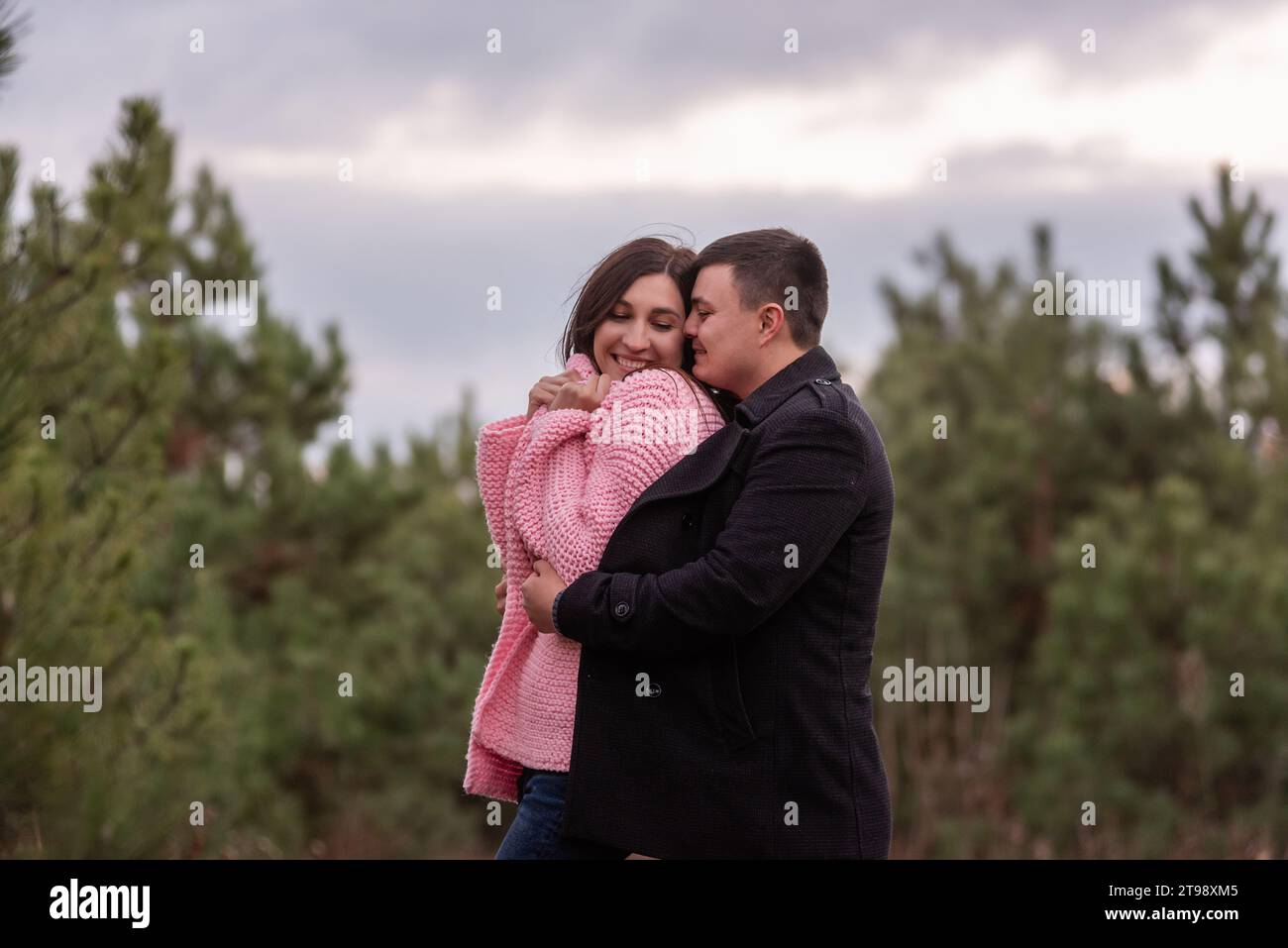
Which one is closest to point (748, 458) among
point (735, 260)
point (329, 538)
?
point (735, 260)

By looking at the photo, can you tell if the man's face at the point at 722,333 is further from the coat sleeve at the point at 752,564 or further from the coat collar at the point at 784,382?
the coat sleeve at the point at 752,564

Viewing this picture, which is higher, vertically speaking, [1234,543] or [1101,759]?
[1234,543]

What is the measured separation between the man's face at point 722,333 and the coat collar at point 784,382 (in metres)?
0.05

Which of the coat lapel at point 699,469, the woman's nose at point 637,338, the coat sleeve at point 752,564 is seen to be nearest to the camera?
the coat sleeve at point 752,564

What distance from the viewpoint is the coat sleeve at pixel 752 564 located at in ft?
7.11

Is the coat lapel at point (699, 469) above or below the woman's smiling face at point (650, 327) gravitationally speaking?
below

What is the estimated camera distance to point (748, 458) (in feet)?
7.61

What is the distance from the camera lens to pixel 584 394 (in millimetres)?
2492

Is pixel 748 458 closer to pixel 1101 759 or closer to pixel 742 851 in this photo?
pixel 742 851

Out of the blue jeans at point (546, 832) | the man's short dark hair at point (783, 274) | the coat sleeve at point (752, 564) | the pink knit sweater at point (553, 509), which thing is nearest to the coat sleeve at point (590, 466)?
the pink knit sweater at point (553, 509)

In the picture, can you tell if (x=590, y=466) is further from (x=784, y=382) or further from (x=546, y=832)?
(x=546, y=832)

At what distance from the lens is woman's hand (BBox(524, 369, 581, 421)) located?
259cm

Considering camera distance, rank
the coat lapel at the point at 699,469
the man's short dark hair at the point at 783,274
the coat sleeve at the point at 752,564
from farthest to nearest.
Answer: the man's short dark hair at the point at 783,274
the coat lapel at the point at 699,469
the coat sleeve at the point at 752,564
